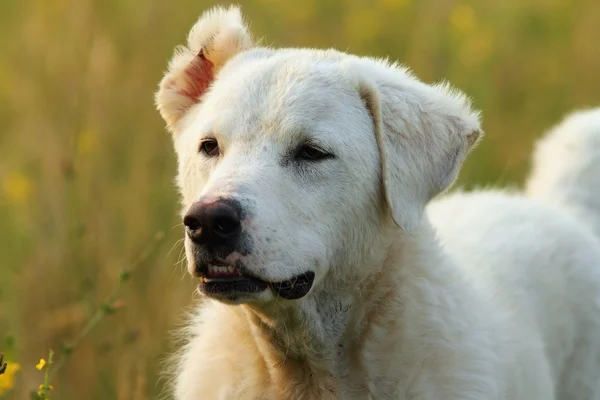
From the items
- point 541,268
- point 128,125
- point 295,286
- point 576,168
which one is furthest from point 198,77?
point 128,125

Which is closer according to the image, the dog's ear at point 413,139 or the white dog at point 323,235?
the white dog at point 323,235

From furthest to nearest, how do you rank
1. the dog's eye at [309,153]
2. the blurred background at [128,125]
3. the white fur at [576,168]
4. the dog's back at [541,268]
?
the blurred background at [128,125]
the white fur at [576,168]
the dog's back at [541,268]
the dog's eye at [309,153]

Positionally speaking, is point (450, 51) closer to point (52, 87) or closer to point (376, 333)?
point (52, 87)

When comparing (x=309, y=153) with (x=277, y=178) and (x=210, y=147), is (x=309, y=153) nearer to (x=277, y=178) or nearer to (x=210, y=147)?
(x=277, y=178)

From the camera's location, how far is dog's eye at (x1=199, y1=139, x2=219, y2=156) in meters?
3.96

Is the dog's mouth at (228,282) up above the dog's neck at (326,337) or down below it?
below

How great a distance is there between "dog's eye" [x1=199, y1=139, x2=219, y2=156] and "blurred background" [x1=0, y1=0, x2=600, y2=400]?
640 millimetres

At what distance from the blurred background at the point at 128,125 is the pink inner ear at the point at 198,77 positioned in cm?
71

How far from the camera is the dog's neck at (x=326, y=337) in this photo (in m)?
4.00

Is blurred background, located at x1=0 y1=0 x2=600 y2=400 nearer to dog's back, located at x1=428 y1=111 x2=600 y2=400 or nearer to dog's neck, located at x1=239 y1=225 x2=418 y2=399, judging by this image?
dog's neck, located at x1=239 y1=225 x2=418 y2=399

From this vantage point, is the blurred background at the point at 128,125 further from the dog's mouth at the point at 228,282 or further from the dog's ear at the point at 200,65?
the dog's ear at the point at 200,65

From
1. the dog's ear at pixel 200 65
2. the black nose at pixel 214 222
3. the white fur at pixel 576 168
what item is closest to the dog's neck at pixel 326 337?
the black nose at pixel 214 222

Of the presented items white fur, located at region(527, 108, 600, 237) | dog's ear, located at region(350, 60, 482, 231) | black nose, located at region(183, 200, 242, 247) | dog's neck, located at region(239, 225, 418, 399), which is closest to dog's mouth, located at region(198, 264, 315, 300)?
black nose, located at region(183, 200, 242, 247)

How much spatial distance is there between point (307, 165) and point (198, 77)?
994 millimetres
